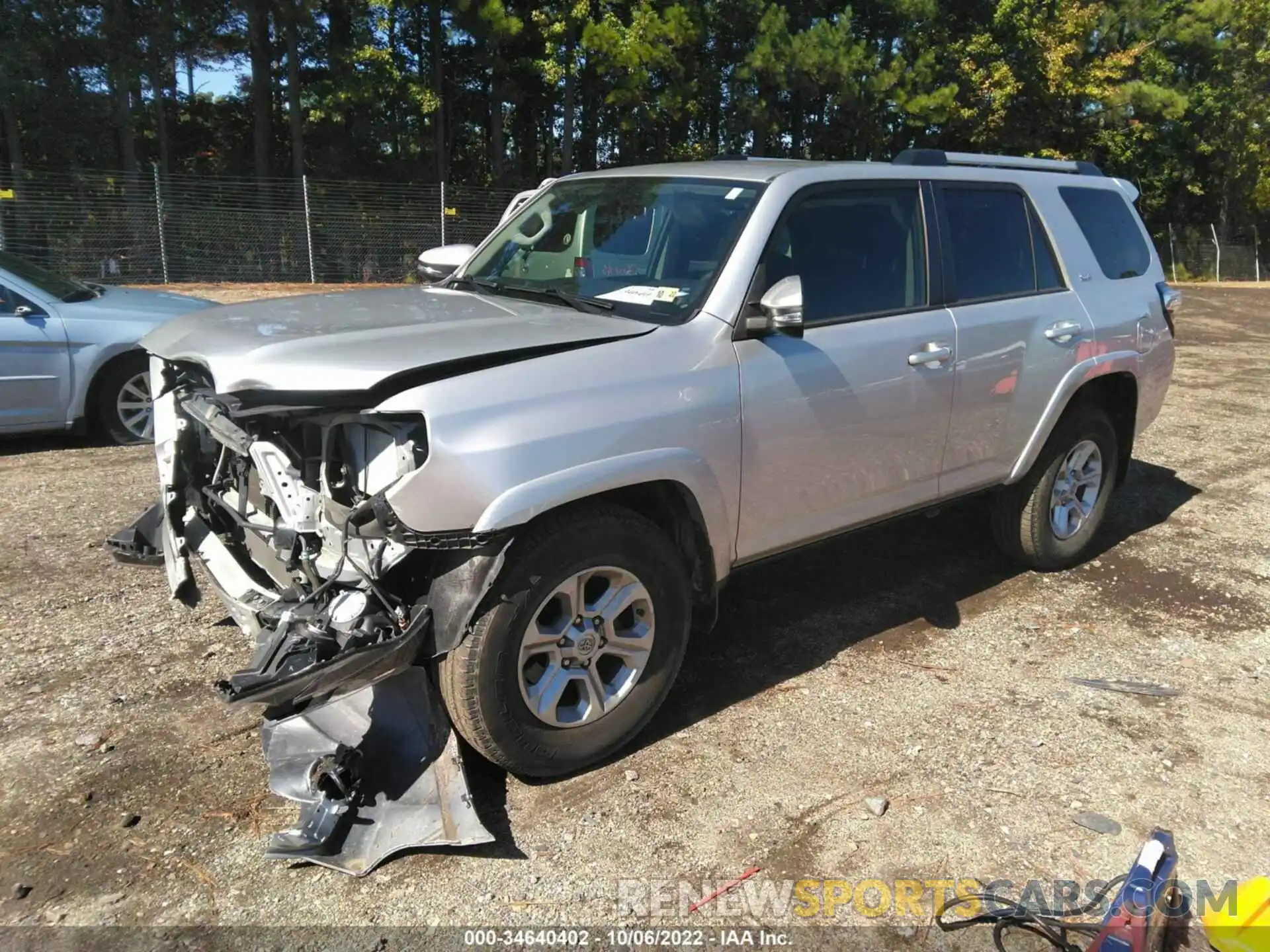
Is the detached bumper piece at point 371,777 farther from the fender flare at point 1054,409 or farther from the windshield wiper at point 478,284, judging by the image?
the fender flare at point 1054,409

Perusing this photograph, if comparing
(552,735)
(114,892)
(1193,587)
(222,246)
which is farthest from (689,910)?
(222,246)

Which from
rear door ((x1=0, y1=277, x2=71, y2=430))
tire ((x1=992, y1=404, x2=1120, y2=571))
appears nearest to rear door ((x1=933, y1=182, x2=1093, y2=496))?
tire ((x1=992, y1=404, x2=1120, y2=571))

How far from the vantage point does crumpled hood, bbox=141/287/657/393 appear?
2.86 m

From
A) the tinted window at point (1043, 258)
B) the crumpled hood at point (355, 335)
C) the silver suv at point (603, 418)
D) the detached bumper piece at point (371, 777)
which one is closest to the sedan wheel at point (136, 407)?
the silver suv at point (603, 418)

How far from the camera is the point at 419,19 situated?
24.6 meters

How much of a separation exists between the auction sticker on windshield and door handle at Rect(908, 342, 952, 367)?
1102mm

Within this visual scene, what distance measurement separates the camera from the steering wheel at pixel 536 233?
4.41 m

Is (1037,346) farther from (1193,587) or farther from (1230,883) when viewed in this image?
(1230,883)

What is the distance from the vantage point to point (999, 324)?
4426 millimetres

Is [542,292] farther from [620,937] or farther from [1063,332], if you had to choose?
[1063,332]

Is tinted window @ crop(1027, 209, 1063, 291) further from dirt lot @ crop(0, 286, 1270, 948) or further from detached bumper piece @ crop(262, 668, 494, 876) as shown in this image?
detached bumper piece @ crop(262, 668, 494, 876)

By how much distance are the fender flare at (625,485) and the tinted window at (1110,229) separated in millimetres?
2965

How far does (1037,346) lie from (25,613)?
4.82 meters

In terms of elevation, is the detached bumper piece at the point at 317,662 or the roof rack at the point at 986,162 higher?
the roof rack at the point at 986,162
